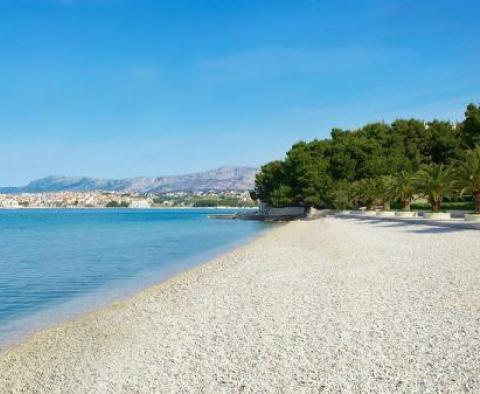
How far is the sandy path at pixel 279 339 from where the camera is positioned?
734cm

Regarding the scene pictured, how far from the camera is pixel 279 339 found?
934 centimetres

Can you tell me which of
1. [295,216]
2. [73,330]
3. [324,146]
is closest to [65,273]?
[73,330]

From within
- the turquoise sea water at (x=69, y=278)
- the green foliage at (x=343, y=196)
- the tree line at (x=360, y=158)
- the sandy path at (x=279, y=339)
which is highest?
the tree line at (x=360, y=158)

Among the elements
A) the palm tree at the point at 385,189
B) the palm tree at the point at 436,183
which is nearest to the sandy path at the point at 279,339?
the palm tree at the point at 436,183

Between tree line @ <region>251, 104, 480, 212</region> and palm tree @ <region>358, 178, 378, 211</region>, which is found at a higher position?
tree line @ <region>251, 104, 480, 212</region>

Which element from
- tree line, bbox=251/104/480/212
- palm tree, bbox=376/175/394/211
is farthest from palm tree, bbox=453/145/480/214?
tree line, bbox=251/104/480/212

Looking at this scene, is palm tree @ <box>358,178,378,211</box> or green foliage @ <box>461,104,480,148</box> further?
palm tree @ <box>358,178,378,211</box>

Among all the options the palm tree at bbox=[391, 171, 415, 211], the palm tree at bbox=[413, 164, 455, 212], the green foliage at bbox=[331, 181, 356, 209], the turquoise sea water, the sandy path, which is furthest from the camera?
the green foliage at bbox=[331, 181, 356, 209]

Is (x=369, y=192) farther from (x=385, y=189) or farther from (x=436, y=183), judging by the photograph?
(x=436, y=183)

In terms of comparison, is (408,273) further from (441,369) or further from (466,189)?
(466,189)

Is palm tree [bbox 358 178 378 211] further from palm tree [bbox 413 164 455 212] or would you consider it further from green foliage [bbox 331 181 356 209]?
palm tree [bbox 413 164 455 212]

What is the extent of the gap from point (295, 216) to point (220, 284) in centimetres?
8436

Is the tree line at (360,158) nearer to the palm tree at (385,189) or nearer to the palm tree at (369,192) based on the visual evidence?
the palm tree at (369,192)

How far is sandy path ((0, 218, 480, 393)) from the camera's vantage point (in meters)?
7.34
